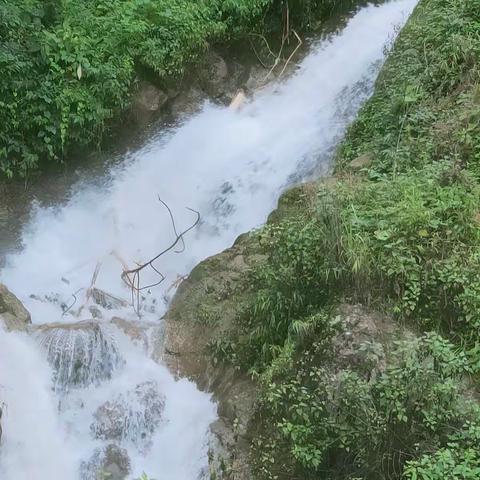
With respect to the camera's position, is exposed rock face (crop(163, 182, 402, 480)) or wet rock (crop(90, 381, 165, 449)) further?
wet rock (crop(90, 381, 165, 449))

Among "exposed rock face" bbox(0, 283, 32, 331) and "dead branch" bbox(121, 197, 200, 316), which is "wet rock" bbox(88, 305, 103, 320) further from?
"exposed rock face" bbox(0, 283, 32, 331)

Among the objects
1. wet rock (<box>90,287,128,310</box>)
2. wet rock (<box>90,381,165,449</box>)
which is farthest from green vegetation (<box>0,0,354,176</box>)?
wet rock (<box>90,381,165,449</box>)

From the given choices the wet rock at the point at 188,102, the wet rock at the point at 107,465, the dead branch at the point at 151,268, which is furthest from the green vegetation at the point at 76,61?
the wet rock at the point at 107,465

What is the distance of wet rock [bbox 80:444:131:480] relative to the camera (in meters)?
5.06

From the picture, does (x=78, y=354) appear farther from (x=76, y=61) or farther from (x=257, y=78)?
(x=257, y=78)

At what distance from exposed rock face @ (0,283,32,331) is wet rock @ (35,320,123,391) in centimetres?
22

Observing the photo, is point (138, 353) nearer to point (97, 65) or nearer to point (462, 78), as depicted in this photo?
point (97, 65)

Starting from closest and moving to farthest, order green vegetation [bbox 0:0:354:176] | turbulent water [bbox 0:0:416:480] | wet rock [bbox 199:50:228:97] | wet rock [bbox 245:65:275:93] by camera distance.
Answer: turbulent water [bbox 0:0:416:480]
green vegetation [bbox 0:0:354:176]
wet rock [bbox 199:50:228:97]
wet rock [bbox 245:65:275:93]

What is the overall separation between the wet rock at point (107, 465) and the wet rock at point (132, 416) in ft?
0.40

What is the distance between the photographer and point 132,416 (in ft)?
17.8

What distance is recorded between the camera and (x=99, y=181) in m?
7.89

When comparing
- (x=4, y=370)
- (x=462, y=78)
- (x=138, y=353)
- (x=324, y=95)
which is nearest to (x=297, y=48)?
(x=324, y=95)

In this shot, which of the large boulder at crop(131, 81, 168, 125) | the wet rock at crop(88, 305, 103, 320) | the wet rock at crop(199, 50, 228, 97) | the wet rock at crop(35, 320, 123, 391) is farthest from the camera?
the wet rock at crop(199, 50, 228, 97)

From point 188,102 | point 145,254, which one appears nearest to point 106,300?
point 145,254
